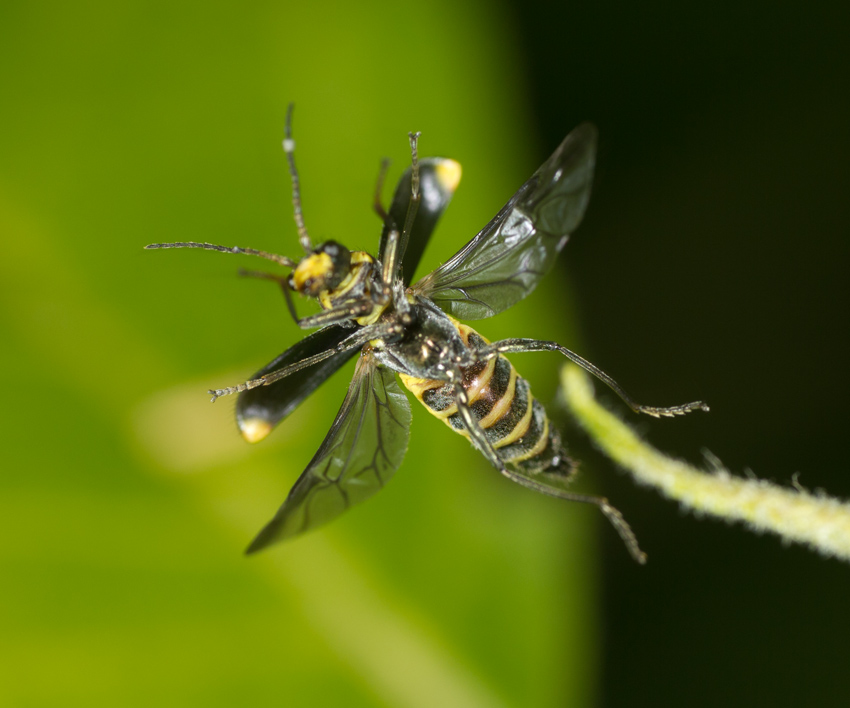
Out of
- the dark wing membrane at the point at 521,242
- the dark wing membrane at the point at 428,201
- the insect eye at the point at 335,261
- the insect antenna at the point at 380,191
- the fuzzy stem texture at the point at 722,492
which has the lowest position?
the fuzzy stem texture at the point at 722,492

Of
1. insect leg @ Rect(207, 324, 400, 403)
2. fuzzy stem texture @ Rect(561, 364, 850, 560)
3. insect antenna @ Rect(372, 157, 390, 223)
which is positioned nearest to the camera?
fuzzy stem texture @ Rect(561, 364, 850, 560)

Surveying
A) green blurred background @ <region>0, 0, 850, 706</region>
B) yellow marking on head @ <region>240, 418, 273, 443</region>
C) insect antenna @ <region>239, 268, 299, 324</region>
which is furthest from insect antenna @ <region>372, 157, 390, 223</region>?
green blurred background @ <region>0, 0, 850, 706</region>

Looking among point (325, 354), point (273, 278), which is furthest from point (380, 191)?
point (325, 354)

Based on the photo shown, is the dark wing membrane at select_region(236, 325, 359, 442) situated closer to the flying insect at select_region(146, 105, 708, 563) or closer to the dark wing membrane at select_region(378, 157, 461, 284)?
the flying insect at select_region(146, 105, 708, 563)

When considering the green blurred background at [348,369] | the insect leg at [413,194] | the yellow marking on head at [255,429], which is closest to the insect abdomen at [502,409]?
the insect leg at [413,194]

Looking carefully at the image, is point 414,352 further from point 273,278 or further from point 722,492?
point 722,492

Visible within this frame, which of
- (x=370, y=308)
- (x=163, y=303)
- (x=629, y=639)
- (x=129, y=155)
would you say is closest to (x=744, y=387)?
(x=629, y=639)

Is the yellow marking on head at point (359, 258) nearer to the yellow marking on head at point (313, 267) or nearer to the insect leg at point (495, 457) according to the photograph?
the yellow marking on head at point (313, 267)
